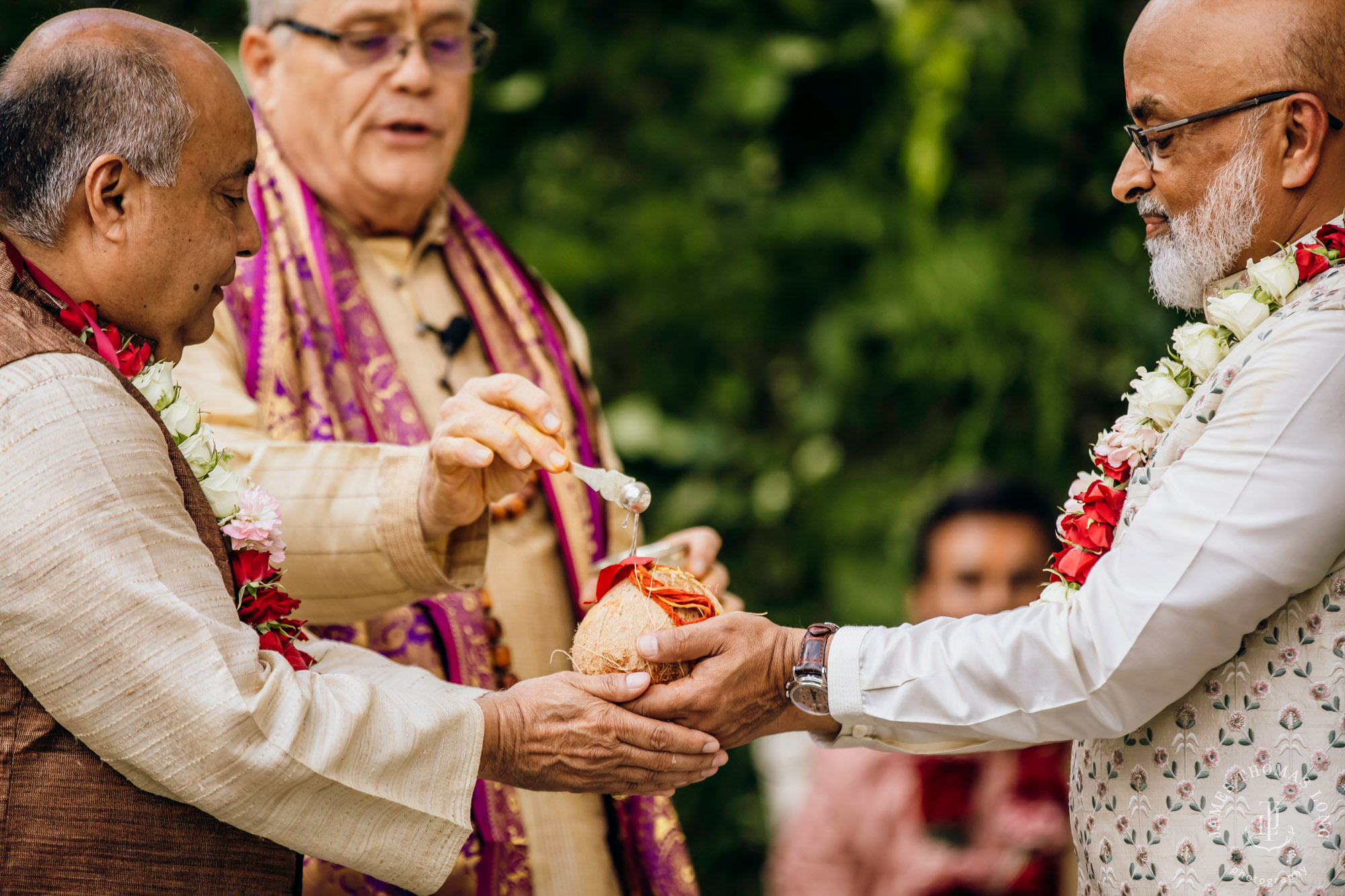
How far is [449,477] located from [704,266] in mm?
2905

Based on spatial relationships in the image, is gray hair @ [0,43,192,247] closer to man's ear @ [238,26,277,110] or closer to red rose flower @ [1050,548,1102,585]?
man's ear @ [238,26,277,110]

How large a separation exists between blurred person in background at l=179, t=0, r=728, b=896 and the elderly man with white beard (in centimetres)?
81

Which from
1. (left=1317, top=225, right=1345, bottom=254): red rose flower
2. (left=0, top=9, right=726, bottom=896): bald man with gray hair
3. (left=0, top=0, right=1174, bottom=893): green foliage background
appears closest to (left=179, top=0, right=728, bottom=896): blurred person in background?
(left=0, top=9, right=726, bottom=896): bald man with gray hair

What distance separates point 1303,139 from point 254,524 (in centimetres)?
213

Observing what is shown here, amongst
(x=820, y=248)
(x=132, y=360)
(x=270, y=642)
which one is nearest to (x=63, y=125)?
(x=132, y=360)

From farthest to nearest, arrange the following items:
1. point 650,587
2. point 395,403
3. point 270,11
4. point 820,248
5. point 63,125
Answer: point 820,248 → point 270,11 → point 395,403 → point 650,587 → point 63,125

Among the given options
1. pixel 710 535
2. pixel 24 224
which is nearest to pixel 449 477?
pixel 710 535

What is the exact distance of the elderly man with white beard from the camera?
224cm

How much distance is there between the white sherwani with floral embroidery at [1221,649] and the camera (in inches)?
87.8

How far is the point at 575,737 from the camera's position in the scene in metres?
2.67

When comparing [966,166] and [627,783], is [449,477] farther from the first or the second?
[966,166]

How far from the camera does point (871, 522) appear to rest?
568cm

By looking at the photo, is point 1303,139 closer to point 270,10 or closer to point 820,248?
point 270,10

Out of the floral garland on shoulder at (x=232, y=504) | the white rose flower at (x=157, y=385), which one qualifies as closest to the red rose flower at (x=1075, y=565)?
the floral garland on shoulder at (x=232, y=504)
